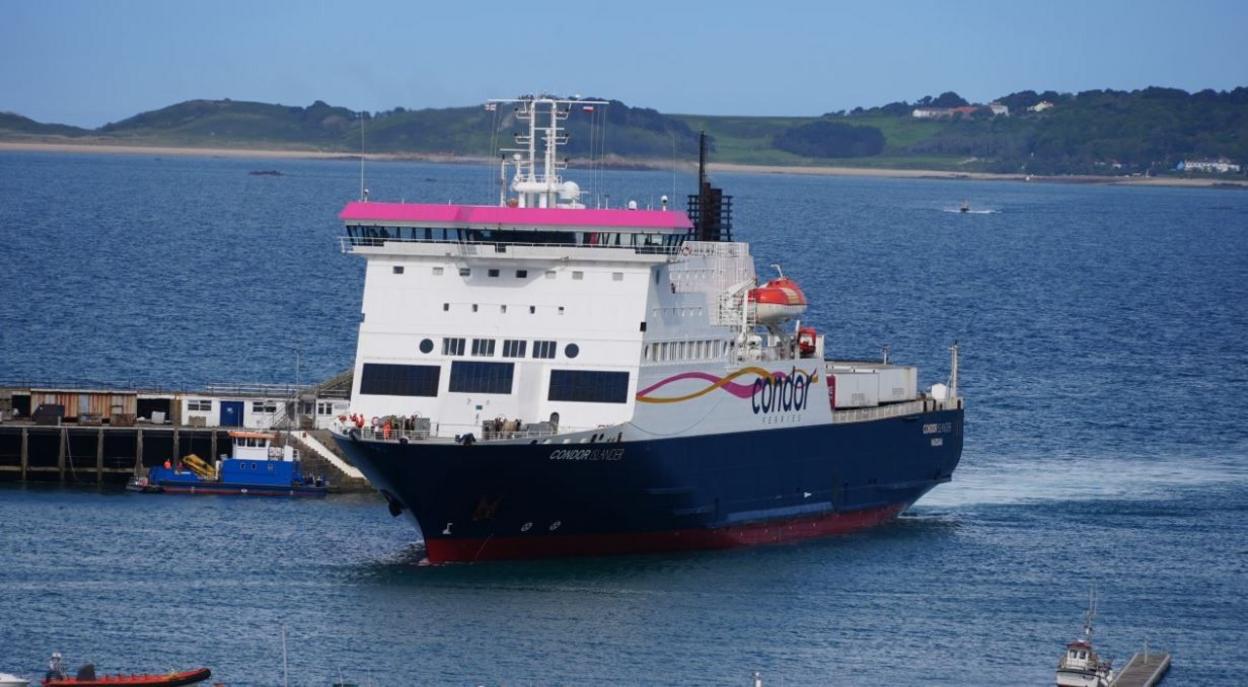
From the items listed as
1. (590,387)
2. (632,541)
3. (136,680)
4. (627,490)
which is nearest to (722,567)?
(632,541)

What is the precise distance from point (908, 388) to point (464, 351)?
16.5 meters

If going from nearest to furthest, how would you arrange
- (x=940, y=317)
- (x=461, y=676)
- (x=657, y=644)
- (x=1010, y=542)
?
1. (x=461, y=676)
2. (x=657, y=644)
3. (x=1010, y=542)
4. (x=940, y=317)

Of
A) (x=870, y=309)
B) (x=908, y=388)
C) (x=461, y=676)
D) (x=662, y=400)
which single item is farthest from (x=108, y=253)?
(x=461, y=676)

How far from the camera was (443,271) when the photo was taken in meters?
54.5

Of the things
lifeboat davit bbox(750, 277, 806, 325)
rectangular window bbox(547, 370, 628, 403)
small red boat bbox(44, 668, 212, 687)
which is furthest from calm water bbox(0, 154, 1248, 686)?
lifeboat davit bbox(750, 277, 806, 325)

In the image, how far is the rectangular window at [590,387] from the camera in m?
53.3

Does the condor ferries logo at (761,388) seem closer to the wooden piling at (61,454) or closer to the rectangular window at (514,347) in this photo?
the rectangular window at (514,347)

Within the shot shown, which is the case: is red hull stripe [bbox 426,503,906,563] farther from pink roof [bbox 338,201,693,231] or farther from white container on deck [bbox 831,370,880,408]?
pink roof [bbox 338,201,693,231]

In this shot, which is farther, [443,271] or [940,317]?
[940,317]

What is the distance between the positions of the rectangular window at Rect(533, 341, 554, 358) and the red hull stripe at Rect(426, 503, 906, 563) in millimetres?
3879

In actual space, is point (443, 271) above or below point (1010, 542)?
above

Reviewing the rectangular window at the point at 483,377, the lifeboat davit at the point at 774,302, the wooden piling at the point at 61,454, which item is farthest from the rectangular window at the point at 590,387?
the wooden piling at the point at 61,454

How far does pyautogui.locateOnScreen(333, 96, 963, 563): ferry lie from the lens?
52406mm

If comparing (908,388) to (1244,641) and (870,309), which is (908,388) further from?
(870,309)
